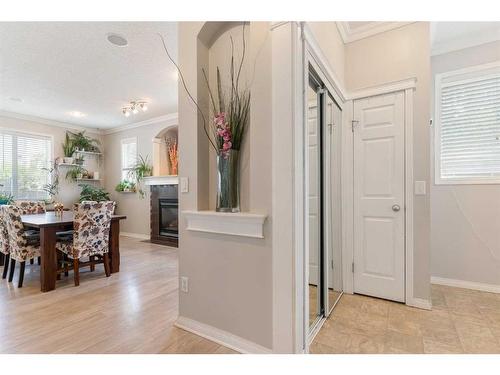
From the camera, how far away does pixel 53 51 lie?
9.75 ft

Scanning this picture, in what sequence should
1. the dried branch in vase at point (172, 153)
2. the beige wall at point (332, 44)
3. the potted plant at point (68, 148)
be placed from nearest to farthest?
the beige wall at point (332, 44) < the dried branch in vase at point (172, 153) < the potted plant at point (68, 148)

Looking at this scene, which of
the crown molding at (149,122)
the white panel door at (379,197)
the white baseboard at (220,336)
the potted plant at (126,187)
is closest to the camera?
the white baseboard at (220,336)

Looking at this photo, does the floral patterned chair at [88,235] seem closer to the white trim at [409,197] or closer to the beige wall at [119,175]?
the beige wall at [119,175]

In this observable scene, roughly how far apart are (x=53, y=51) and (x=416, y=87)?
389cm

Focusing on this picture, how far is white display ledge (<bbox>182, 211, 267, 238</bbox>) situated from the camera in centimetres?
161

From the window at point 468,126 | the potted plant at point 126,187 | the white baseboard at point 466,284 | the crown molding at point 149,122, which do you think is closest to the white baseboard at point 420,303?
the white baseboard at point 466,284

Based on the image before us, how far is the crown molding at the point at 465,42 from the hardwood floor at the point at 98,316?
12.1ft

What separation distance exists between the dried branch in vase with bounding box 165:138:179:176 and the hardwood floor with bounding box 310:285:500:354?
4393 millimetres

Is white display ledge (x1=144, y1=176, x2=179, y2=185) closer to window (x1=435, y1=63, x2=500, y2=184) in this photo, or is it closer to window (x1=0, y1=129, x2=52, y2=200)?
window (x1=0, y1=129, x2=52, y2=200)

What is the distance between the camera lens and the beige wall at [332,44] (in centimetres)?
190

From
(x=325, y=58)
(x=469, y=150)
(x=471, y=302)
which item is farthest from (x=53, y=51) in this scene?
(x=471, y=302)

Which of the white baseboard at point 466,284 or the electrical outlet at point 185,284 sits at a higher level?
the electrical outlet at point 185,284

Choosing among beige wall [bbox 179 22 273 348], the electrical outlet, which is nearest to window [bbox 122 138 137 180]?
beige wall [bbox 179 22 273 348]
